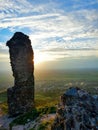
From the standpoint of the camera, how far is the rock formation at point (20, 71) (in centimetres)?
3559

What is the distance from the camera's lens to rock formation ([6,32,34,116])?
35.6m

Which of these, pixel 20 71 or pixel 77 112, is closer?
pixel 77 112

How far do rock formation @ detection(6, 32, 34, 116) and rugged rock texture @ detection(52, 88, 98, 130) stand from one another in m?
22.6

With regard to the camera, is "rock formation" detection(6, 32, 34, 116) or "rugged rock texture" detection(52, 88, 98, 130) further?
"rock formation" detection(6, 32, 34, 116)

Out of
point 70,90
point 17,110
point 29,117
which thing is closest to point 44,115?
point 29,117

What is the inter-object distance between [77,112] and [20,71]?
23887 mm

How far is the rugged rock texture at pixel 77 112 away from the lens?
12000 mm

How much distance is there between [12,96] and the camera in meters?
36.1

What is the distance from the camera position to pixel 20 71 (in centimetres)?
3575

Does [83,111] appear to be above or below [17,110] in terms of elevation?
above

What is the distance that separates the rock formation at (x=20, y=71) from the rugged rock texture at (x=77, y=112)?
2257cm

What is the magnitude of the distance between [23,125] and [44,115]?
195 cm

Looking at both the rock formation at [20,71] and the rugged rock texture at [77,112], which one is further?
the rock formation at [20,71]

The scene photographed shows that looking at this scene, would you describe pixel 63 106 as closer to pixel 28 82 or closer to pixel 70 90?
pixel 70 90
